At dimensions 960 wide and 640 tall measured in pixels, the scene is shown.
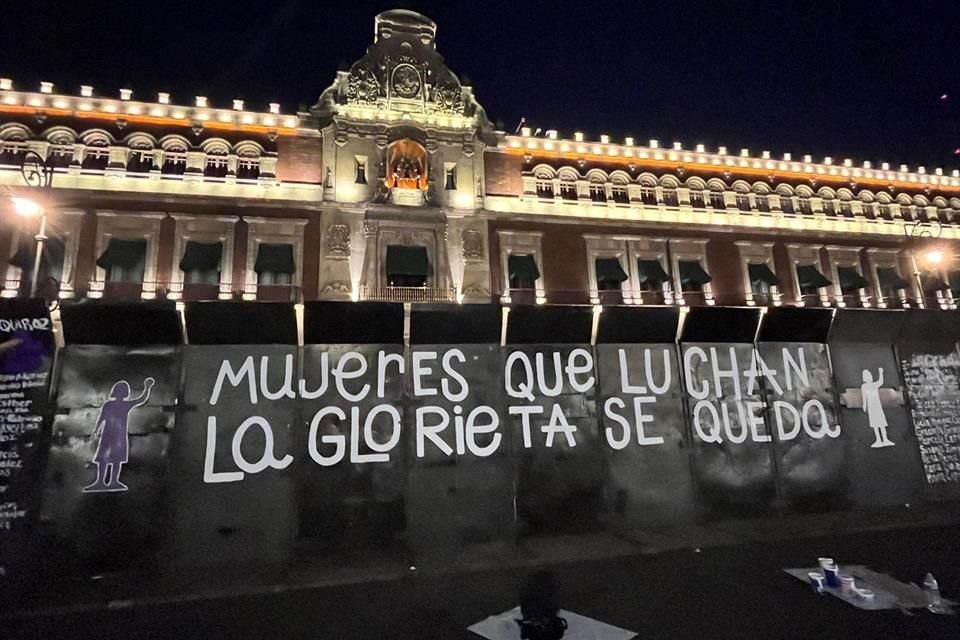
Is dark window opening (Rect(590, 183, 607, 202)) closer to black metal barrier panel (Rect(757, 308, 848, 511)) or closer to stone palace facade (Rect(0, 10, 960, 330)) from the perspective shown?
stone palace facade (Rect(0, 10, 960, 330))

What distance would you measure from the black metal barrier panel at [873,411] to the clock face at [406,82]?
16.1 m

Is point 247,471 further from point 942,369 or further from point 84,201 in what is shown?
point 942,369

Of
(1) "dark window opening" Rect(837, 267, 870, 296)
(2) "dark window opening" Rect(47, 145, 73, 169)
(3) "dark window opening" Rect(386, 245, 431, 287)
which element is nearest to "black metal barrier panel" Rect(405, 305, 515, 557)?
(3) "dark window opening" Rect(386, 245, 431, 287)

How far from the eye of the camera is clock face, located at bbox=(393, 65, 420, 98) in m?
17.8

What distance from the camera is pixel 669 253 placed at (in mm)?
19234

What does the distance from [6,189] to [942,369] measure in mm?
28939

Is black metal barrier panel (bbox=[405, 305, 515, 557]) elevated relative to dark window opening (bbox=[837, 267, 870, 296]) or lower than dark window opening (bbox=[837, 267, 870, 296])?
lower

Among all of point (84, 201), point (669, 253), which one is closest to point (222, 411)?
point (84, 201)

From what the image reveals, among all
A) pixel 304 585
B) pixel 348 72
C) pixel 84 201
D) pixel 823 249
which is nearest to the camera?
pixel 304 585

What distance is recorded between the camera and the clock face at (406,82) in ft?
58.3

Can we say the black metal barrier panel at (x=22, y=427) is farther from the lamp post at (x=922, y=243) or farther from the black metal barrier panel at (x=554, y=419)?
the lamp post at (x=922, y=243)

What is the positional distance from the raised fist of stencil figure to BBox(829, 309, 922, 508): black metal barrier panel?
1744cm

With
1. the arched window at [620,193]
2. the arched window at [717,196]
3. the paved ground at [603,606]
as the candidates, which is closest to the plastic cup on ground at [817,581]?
the paved ground at [603,606]

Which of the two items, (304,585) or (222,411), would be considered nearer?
(304,585)
